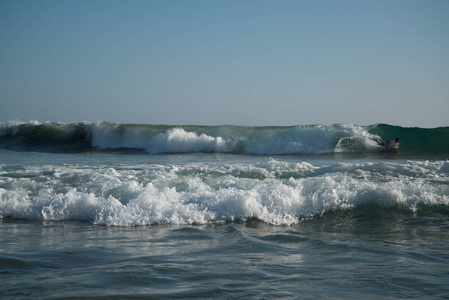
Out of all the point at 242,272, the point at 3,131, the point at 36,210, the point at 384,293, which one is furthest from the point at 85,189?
the point at 3,131

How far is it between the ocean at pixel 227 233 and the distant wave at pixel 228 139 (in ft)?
32.9

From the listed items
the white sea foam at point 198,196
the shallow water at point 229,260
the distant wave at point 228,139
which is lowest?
the shallow water at point 229,260

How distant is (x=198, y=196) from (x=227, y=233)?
1548 millimetres

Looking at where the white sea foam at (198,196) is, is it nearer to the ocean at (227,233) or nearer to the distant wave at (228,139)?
the ocean at (227,233)

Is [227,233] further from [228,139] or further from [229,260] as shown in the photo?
[228,139]

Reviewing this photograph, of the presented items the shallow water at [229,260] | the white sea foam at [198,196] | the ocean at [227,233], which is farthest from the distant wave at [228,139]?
the shallow water at [229,260]

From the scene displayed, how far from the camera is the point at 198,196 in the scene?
6.59 metres

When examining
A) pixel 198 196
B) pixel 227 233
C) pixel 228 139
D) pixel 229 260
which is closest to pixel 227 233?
pixel 227 233

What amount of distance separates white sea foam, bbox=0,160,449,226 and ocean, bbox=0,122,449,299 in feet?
0.07

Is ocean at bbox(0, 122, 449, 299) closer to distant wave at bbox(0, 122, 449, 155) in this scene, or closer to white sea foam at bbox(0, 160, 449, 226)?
white sea foam at bbox(0, 160, 449, 226)

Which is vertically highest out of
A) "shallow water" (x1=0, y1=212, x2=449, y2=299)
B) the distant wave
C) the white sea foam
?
the distant wave

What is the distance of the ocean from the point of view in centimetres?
316

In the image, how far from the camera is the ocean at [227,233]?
10.4 ft

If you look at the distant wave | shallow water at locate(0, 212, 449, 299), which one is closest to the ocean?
shallow water at locate(0, 212, 449, 299)
